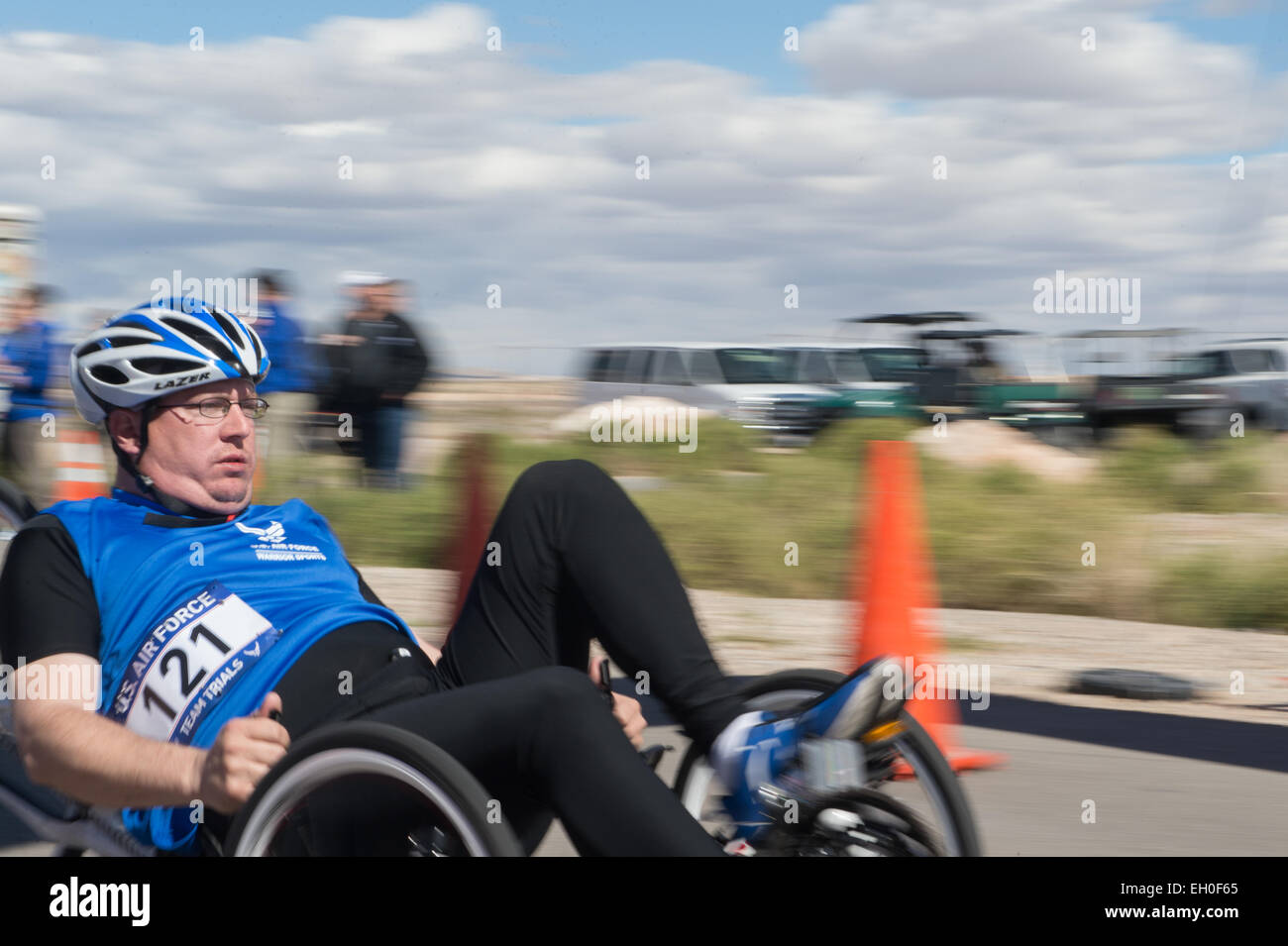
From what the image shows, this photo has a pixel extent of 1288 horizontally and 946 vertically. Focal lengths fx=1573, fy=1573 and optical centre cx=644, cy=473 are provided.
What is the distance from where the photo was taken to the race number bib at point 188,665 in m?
2.89

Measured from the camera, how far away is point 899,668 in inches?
113

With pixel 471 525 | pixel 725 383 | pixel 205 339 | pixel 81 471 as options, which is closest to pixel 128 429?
pixel 205 339

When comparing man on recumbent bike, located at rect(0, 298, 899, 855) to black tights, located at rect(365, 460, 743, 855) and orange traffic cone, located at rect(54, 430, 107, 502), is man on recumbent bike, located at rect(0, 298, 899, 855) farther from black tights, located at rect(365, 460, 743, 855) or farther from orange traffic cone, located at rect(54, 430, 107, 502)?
orange traffic cone, located at rect(54, 430, 107, 502)

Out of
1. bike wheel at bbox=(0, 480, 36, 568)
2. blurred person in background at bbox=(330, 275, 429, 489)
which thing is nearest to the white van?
blurred person in background at bbox=(330, 275, 429, 489)

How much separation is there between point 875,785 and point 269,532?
130 cm

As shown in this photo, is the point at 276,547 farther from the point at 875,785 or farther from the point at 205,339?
the point at 875,785

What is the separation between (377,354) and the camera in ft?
33.4

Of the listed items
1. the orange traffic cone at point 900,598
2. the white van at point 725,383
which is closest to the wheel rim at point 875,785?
the orange traffic cone at point 900,598

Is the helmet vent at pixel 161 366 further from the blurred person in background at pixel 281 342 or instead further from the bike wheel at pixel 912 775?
the blurred person in background at pixel 281 342

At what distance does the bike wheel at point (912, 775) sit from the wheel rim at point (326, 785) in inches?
21.6

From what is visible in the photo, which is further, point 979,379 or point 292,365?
point 979,379
